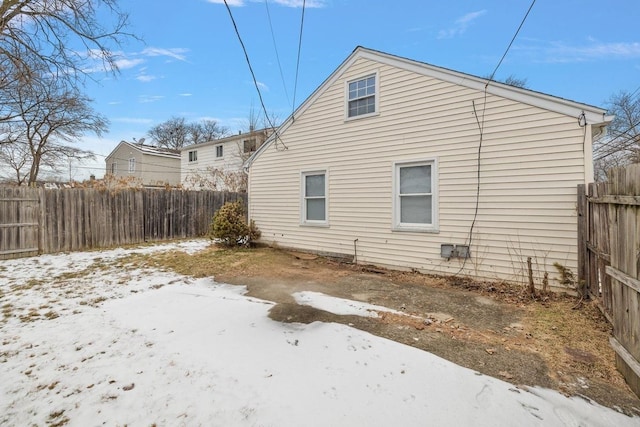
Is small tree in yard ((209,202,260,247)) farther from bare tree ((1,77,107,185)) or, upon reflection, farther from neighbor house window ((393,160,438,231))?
bare tree ((1,77,107,185))

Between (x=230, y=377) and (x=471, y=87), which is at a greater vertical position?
(x=471, y=87)

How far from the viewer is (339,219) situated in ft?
25.8

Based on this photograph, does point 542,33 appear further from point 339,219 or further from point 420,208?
point 339,219

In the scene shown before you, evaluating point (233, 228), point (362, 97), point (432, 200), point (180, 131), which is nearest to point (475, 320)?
point (432, 200)

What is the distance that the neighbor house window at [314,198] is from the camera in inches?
325

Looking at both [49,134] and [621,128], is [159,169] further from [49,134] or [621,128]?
[621,128]

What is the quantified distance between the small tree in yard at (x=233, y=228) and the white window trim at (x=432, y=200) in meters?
4.85

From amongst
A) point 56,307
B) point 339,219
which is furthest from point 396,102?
point 56,307

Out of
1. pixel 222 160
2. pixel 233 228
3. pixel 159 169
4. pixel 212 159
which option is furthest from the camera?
pixel 159 169

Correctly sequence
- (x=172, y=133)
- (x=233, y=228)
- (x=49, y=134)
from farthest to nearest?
(x=172, y=133) < (x=49, y=134) < (x=233, y=228)

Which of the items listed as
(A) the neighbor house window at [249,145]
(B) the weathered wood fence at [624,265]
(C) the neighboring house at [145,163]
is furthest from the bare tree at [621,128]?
(C) the neighboring house at [145,163]

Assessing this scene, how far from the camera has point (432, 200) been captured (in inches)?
250

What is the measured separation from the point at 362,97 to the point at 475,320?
570 centimetres

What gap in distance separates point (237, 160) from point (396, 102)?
16080 millimetres
